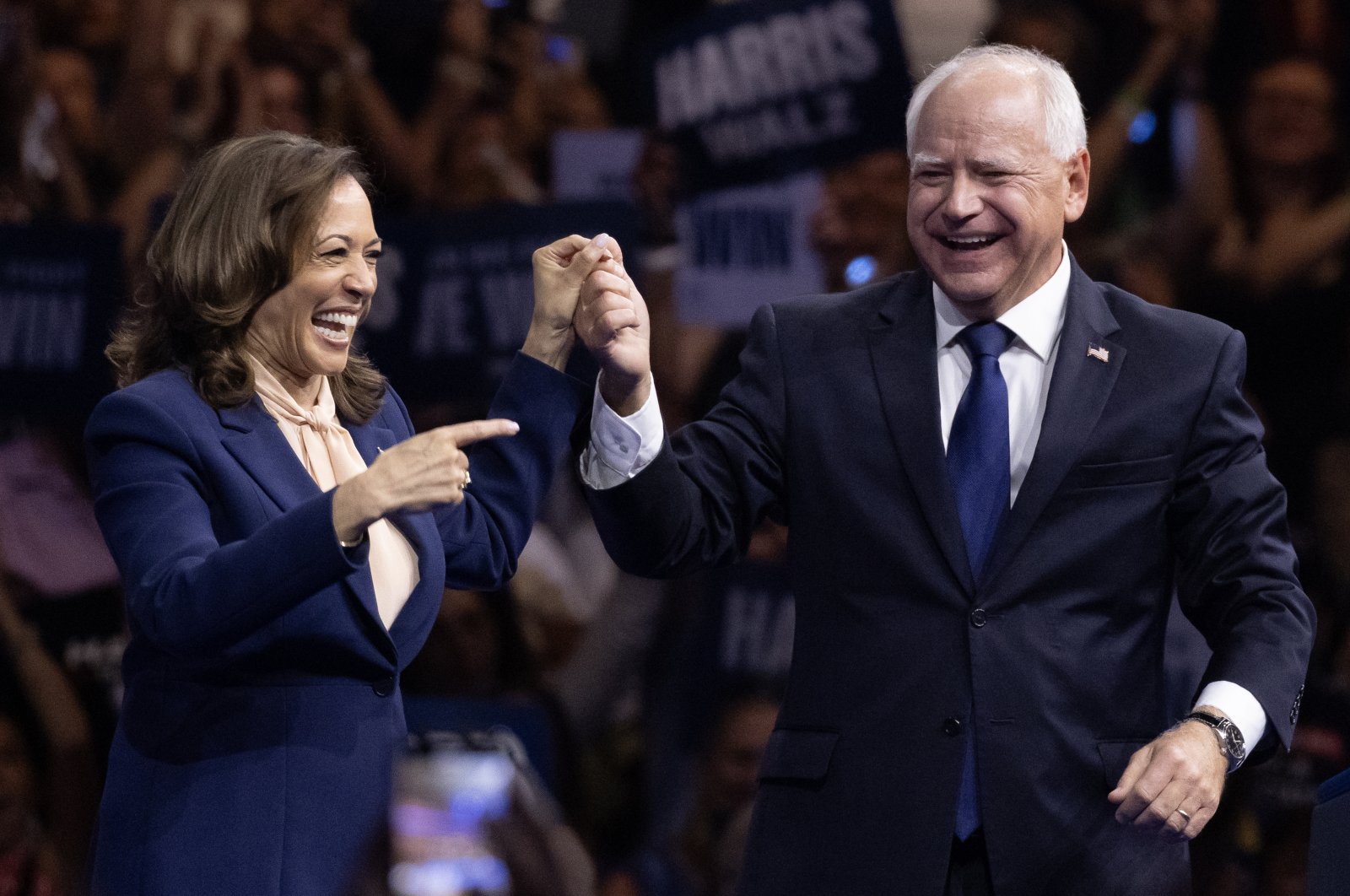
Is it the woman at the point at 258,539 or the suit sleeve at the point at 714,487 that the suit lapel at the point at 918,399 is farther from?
the woman at the point at 258,539

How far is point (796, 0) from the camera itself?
4.73 m

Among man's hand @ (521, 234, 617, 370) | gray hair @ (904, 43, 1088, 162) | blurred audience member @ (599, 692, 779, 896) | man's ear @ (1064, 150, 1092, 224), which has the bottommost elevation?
blurred audience member @ (599, 692, 779, 896)

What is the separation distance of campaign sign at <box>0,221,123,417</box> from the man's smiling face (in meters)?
2.95

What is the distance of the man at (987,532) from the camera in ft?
7.06

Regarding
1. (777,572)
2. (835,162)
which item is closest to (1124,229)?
(835,162)

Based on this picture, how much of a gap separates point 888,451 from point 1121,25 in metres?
3.20

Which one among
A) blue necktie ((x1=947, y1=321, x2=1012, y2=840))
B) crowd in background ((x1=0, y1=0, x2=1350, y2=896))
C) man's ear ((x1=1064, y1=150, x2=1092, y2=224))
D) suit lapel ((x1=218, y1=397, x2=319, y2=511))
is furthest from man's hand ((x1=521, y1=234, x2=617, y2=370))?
crowd in background ((x1=0, y1=0, x2=1350, y2=896))

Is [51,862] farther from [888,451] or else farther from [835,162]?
[888,451]

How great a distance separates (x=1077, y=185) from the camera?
2389mm

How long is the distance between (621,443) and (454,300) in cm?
272

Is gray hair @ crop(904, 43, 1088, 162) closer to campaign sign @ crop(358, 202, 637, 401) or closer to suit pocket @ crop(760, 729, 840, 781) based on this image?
suit pocket @ crop(760, 729, 840, 781)

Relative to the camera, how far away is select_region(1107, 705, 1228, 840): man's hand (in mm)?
2006

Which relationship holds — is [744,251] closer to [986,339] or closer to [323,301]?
[986,339]

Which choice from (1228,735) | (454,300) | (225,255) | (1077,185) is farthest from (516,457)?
(454,300)
